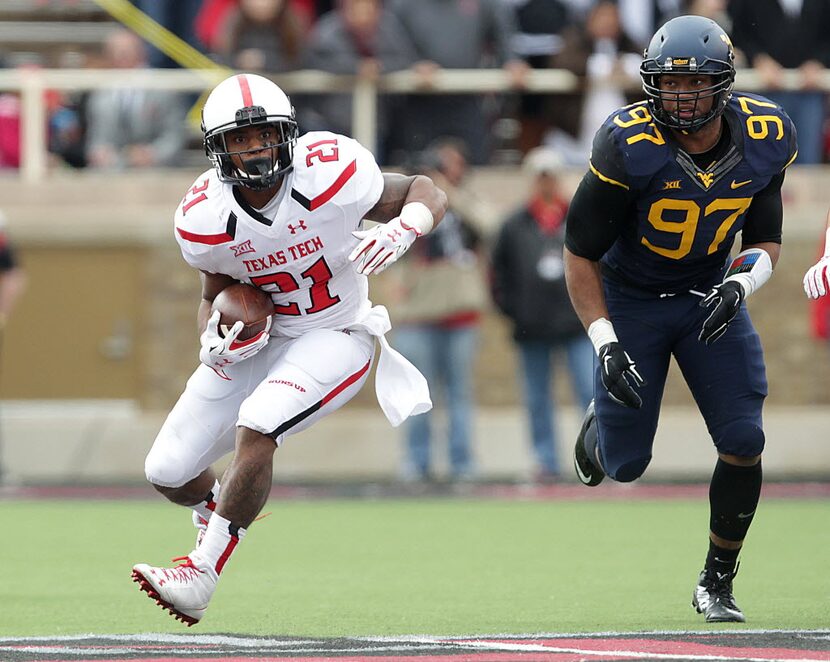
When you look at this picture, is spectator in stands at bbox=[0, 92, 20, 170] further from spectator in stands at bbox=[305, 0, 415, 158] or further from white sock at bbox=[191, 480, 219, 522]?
white sock at bbox=[191, 480, 219, 522]

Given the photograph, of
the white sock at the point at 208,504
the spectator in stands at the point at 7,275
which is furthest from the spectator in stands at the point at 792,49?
the white sock at the point at 208,504

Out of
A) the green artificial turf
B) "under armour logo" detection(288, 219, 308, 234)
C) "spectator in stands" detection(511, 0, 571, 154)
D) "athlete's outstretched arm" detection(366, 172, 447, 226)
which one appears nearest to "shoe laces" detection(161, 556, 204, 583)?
the green artificial turf

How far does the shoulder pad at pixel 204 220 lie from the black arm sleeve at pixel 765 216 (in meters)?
1.70

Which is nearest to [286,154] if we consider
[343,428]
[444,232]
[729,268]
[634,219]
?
[634,219]

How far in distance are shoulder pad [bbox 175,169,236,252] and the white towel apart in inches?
24.1

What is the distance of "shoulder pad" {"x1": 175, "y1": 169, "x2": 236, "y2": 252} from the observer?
19.3ft

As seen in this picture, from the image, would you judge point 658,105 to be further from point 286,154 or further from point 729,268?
point 286,154

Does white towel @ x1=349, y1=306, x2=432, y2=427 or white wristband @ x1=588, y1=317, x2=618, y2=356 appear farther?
white towel @ x1=349, y1=306, x2=432, y2=427

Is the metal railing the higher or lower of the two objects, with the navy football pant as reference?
lower

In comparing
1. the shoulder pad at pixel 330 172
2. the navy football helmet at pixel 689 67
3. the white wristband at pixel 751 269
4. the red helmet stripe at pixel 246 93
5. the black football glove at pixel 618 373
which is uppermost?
the navy football helmet at pixel 689 67

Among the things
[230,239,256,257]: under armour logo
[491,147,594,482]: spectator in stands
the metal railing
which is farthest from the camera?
the metal railing

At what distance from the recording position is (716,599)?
588 centimetres

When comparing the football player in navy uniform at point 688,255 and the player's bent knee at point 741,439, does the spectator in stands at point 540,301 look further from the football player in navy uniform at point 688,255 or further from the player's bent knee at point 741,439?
the player's bent knee at point 741,439

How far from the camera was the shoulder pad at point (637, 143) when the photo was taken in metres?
5.67
